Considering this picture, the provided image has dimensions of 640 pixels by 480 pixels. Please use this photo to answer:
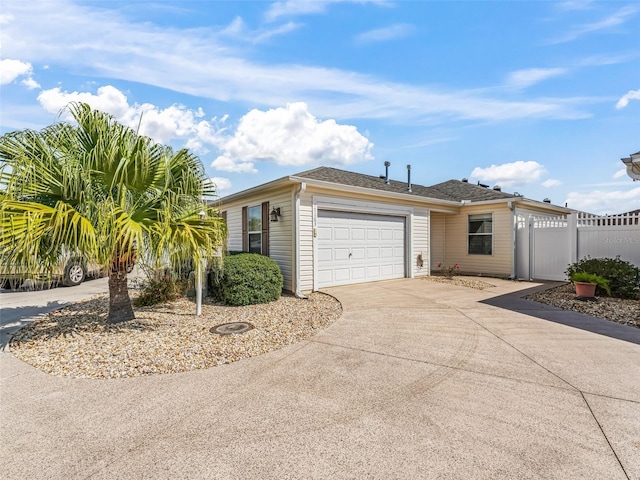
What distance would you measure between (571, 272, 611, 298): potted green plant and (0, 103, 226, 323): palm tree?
8.05 meters

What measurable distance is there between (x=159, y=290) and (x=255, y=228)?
354 cm

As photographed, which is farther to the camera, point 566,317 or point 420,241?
point 420,241

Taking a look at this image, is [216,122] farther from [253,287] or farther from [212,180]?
[253,287]

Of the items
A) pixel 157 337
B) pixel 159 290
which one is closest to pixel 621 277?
pixel 157 337

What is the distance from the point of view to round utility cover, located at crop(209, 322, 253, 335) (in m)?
5.06

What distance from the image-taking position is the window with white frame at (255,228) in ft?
32.0

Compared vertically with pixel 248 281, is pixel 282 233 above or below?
above

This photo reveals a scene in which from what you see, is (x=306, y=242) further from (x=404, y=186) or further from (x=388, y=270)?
(x=404, y=186)

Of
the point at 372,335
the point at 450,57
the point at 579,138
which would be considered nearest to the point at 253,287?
the point at 372,335

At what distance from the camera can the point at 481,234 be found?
460 inches

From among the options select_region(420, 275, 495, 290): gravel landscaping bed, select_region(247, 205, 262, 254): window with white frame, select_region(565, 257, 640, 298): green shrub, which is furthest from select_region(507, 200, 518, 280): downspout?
select_region(247, 205, 262, 254): window with white frame

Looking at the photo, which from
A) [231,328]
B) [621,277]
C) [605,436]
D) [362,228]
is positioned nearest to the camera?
[605,436]

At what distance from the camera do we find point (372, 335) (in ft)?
15.9

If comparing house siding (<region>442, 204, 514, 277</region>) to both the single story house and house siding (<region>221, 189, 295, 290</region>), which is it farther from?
house siding (<region>221, 189, 295, 290</region>)
